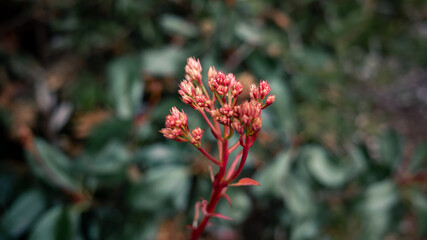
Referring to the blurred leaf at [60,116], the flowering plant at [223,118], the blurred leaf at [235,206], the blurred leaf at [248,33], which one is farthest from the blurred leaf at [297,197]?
the blurred leaf at [60,116]

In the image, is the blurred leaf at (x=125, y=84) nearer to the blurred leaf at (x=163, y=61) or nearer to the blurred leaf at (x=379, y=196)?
the blurred leaf at (x=163, y=61)

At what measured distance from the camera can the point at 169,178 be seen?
1020 mm

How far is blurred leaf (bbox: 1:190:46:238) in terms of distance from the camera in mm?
935

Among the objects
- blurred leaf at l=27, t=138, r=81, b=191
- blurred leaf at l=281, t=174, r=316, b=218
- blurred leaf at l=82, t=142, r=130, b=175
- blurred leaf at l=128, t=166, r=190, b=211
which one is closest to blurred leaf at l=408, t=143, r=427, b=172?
blurred leaf at l=281, t=174, r=316, b=218

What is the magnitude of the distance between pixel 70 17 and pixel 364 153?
1203mm

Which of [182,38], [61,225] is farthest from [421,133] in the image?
[61,225]

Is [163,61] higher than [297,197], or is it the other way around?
[163,61]

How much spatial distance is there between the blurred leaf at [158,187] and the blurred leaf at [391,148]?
30.2 inches

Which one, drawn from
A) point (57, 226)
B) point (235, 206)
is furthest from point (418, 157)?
point (57, 226)

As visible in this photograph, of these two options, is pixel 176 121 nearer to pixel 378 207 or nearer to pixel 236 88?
pixel 236 88

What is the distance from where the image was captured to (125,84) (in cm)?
106

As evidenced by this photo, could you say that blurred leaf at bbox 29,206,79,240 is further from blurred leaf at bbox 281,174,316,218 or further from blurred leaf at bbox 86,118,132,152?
blurred leaf at bbox 281,174,316,218

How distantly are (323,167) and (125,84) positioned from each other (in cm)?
73

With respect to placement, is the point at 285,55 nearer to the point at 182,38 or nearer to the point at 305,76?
the point at 305,76
